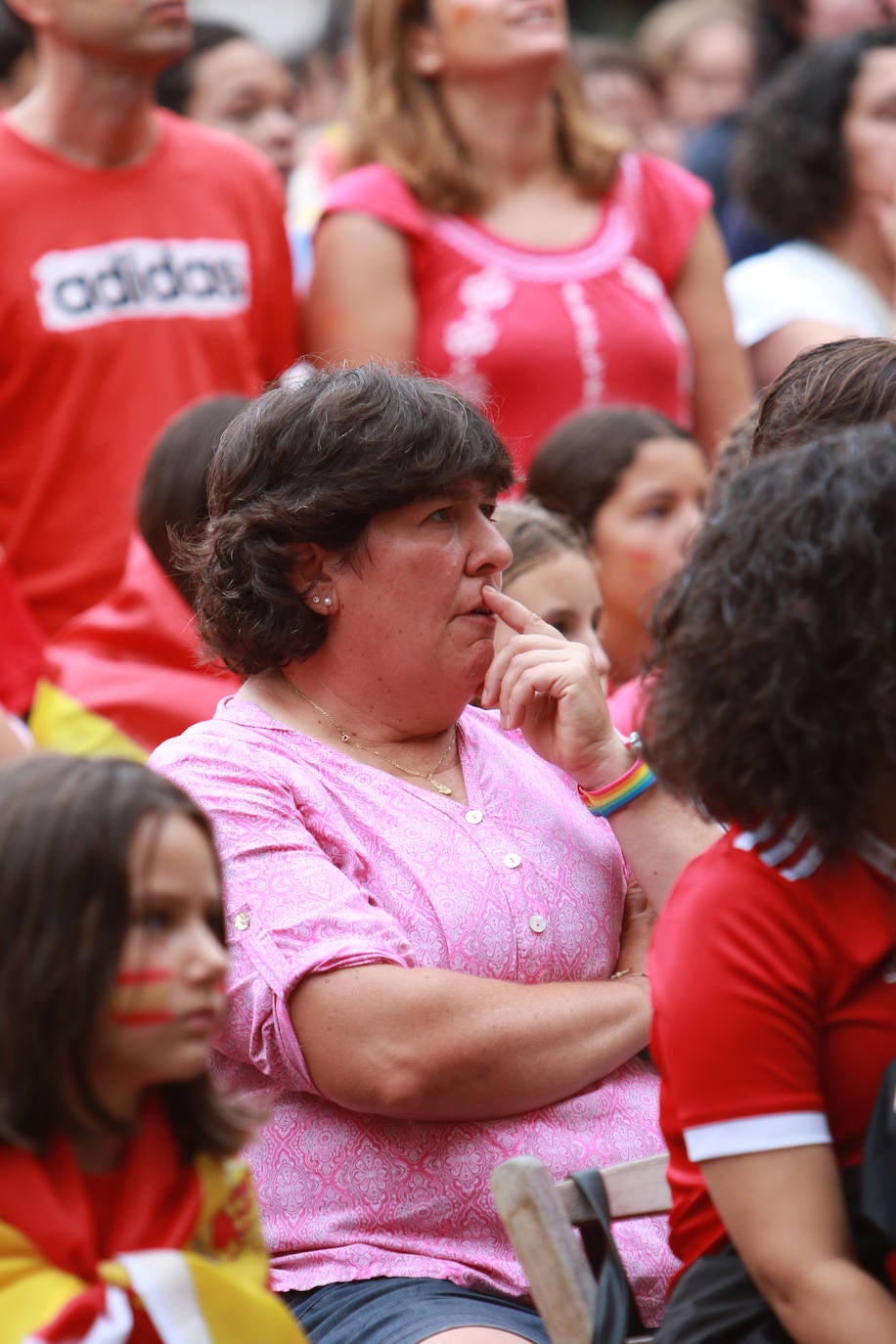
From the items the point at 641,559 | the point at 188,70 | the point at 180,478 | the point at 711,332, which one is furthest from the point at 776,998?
the point at 188,70

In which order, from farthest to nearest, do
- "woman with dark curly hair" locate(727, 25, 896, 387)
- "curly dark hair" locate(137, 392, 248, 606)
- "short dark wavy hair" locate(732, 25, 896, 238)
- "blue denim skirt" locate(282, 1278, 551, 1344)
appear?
"short dark wavy hair" locate(732, 25, 896, 238) → "woman with dark curly hair" locate(727, 25, 896, 387) → "curly dark hair" locate(137, 392, 248, 606) → "blue denim skirt" locate(282, 1278, 551, 1344)

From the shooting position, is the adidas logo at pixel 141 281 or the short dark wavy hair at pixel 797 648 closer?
the short dark wavy hair at pixel 797 648

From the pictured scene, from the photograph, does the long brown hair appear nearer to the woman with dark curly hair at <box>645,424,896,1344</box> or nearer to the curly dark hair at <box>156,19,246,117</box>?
the curly dark hair at <box>156,19,246,117</box>

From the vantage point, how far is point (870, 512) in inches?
66.9

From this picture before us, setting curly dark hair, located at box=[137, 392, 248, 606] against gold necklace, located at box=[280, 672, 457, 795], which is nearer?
gold necklace, located at box=[280, 672, 457, 795]

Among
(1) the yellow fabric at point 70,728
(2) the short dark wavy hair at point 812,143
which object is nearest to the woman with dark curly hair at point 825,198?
(2) the short dark wavy hair at point 812,143

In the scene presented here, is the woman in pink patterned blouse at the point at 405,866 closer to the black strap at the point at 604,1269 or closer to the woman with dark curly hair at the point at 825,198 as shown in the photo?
the black strap at the point at 604,1269

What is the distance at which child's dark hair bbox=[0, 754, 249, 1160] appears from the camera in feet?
5.29

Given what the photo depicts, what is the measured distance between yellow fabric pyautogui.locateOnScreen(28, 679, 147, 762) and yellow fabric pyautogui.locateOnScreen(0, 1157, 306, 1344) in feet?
5.38

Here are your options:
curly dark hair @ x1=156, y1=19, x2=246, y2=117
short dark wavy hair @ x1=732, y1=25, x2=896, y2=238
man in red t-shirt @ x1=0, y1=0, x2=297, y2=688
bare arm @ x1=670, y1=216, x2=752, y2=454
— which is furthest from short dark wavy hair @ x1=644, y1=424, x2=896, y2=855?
curly dark hair @ x1=156, y1=19, x2=246, y2=117

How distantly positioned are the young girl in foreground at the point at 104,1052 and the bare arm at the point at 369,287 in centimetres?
249

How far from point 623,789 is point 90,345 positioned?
1986 millimetres

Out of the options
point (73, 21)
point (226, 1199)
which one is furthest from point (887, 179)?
point (226, 1199)

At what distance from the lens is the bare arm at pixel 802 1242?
1.65 m
